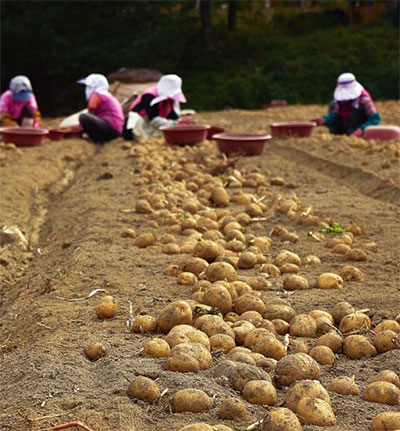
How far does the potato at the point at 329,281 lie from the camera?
363cm

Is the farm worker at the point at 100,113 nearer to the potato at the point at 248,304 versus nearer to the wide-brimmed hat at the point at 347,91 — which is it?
the wide-brimmed hat at the point at 347,91

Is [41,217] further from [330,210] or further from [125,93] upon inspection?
[125,93]

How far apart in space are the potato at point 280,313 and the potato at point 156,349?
2.03 feet

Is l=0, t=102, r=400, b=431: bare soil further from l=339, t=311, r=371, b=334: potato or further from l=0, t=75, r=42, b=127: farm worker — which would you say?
l=0, t=75, r=42, b=127: farm worker

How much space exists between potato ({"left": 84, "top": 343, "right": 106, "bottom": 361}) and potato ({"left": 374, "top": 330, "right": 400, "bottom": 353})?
106 cm

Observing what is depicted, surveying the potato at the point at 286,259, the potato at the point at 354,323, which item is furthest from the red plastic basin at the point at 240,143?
the potato at the point at 354,323

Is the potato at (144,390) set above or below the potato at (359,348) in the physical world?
above

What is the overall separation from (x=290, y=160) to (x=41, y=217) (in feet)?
12.4

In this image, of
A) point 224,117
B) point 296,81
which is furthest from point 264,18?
point 224,117

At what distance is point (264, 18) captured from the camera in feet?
93.8

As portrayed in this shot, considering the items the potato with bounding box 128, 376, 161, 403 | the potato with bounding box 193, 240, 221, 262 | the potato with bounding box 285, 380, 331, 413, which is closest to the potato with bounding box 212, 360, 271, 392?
the potato with bounding box 285, 380, 331, 413

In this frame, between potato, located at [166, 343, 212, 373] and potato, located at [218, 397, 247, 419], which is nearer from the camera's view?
potato, located at [218, 397, 247, 419]

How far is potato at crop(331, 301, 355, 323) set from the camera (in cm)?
310

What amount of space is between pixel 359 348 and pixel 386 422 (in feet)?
2.20
